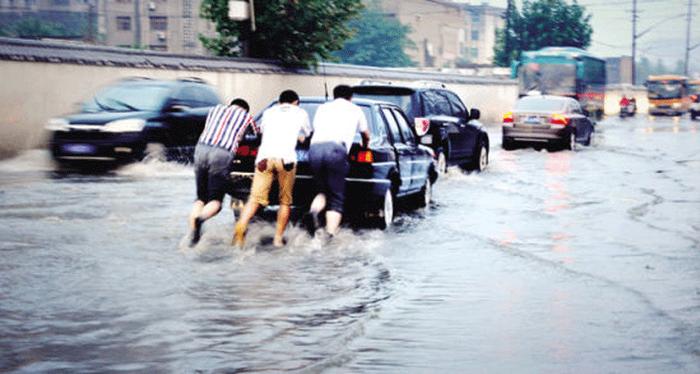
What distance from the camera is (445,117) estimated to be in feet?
62.8

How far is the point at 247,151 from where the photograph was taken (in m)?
11.7

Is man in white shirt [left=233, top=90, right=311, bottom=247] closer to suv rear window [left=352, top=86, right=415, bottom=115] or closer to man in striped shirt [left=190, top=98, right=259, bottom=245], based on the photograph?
man in striped shirt [left=190, top=98, right=259, bottom=245]

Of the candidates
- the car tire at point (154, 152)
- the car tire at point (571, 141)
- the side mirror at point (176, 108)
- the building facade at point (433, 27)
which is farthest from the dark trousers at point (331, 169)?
the building facade at point (433, 27)

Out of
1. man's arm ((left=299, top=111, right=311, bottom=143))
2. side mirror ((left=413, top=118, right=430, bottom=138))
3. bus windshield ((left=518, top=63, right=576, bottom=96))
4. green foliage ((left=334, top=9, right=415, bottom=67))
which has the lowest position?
side mirror ((left=413, top=118, right=430, bottom=138))

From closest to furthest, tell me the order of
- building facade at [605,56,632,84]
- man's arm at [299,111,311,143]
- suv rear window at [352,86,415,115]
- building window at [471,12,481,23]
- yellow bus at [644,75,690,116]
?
man's arm at [299,111,311,143], suv rear window at [352,86,415,115], yellow bus at [644,75,690,116], building window at [471,12,481,23], building facade at [605,56,632,84]

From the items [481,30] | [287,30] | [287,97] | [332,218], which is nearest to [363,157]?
[332,218]

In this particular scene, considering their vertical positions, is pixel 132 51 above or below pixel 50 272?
above

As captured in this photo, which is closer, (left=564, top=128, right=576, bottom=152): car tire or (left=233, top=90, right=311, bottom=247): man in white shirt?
(left=233, top=90, right=311, bottom=247): man in white shirt

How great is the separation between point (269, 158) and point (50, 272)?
247 cm

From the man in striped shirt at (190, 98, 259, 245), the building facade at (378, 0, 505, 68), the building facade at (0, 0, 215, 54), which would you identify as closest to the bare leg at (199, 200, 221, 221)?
the man in striped shirt at (190, 98, 259, 245)

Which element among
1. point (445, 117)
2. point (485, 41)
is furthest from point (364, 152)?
point (485, 41)

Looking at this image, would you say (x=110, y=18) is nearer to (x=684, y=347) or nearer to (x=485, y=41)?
(x=485, y=41)

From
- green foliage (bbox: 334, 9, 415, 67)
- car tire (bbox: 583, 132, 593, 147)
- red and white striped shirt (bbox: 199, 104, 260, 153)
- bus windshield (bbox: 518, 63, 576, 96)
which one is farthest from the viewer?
green foliage (bbox: 334, 9, 415, 67)

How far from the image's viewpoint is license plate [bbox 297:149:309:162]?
1159 cm
